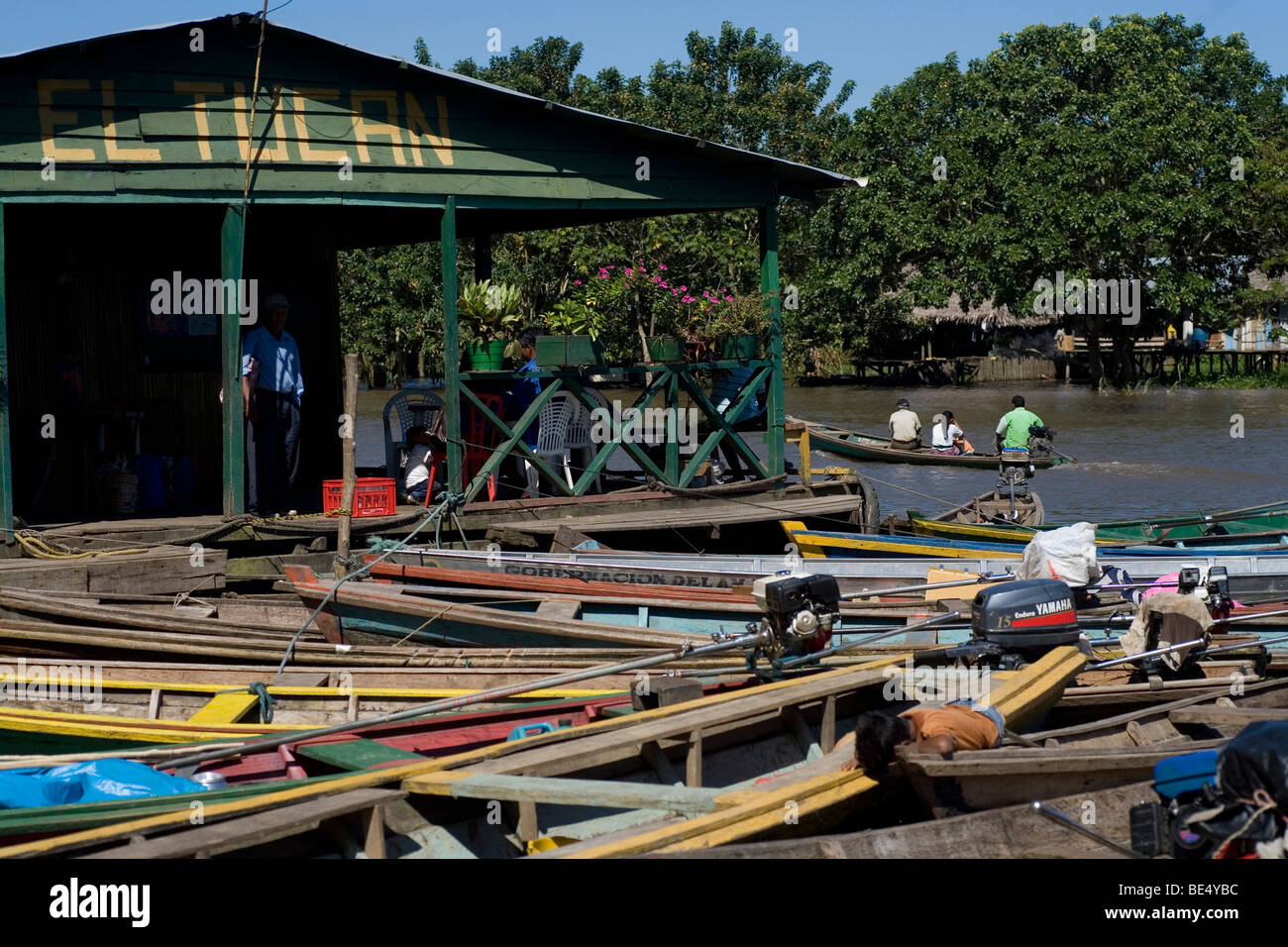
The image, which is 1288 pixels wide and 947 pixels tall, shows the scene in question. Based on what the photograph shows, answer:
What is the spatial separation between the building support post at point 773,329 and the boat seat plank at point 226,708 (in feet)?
22.2

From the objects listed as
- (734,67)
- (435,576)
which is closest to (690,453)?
(435,576)

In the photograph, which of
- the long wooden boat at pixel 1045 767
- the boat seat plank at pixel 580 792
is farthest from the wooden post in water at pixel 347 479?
the long wooden boat at pixel 1045 767

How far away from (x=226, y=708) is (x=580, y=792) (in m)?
3.35

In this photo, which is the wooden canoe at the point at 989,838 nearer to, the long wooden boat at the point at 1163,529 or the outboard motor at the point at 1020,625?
the outboard motor at the point at 1020,625

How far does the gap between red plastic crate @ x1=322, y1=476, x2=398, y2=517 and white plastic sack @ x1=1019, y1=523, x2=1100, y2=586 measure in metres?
5.41

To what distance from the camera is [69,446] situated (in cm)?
1337

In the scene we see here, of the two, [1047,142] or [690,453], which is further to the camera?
[1047,142]

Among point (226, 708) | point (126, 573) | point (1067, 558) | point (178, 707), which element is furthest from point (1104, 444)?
point (226, 708)

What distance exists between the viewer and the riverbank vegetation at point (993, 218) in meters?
40.6

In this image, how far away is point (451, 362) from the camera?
1228 cm

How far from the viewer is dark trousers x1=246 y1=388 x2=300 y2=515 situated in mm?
12094

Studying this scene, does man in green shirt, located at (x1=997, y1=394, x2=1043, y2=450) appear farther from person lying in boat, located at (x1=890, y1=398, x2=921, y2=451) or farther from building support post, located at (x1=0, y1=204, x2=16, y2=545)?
building support post, located at (x1=0, y1=204, x2=16, y2=545)
